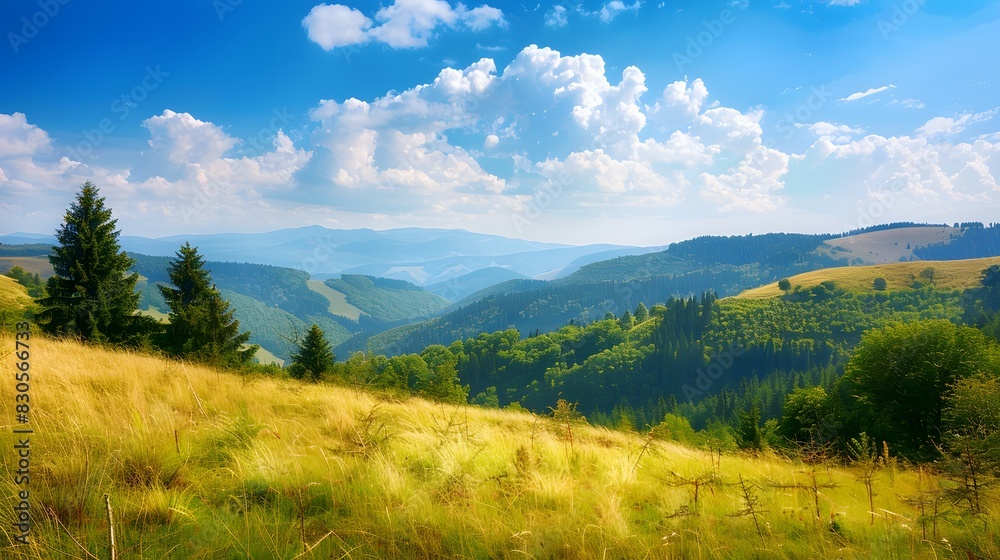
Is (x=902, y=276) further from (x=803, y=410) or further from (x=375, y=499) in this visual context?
(x=375, y=499)

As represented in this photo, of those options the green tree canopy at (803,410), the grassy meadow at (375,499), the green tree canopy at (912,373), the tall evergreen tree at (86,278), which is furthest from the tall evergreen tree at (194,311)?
the green tree canopy at (912,373)

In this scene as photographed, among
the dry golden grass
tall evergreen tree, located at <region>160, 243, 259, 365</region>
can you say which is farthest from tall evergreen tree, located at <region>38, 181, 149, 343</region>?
the dry golden grass

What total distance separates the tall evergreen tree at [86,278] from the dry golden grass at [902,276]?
191 metres

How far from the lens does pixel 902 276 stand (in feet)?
519

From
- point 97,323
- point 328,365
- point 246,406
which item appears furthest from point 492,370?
point 246,406

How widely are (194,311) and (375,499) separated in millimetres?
28765

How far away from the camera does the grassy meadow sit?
2.77 m

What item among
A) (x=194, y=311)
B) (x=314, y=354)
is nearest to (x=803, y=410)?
(x=314, y=354)

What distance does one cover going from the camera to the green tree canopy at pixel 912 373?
22.7 m

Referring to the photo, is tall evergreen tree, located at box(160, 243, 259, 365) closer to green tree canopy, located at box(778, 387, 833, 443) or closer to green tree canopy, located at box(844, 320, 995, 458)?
green tree canopy, located at box(778, 387, 833, 443)

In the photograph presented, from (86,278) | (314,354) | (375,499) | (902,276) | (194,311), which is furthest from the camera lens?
(902,276)

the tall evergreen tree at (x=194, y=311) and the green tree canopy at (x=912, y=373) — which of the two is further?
the tall evergreen tree at (x=194, y=311)

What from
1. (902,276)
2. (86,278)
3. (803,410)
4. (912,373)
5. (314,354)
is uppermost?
(86,278)

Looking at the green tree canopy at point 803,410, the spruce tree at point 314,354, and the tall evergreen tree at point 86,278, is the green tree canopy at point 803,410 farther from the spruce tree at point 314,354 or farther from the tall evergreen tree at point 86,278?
the tall evergreen tree at point 86,278
